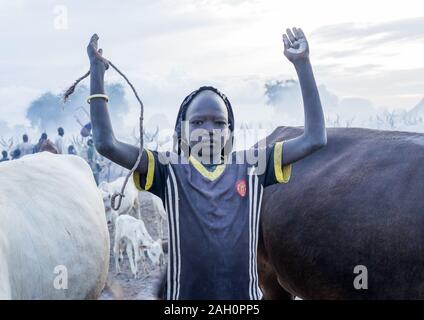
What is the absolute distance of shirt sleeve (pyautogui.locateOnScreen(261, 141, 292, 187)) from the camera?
2.80 meters

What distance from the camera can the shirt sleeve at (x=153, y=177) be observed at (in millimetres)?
2744

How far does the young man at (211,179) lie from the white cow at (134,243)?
24.5ft

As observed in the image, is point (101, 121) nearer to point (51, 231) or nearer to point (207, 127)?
point (207, 127)

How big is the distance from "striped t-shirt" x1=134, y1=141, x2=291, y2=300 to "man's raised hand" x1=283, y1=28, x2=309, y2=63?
15.8 inches

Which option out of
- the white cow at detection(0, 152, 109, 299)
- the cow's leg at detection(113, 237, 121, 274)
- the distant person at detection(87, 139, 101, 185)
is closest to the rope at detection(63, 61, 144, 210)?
the white cow at detection(0, 152, 109, 299)

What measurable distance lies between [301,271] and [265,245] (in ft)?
1.50

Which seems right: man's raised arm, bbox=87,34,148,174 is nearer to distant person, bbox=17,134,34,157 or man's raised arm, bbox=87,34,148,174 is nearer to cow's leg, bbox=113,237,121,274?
cow's leg, bbox=113,237,121,274

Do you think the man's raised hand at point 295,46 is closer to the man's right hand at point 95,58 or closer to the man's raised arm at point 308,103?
the man's raised arm at point 308,103

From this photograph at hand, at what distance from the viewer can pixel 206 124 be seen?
9.12 feet

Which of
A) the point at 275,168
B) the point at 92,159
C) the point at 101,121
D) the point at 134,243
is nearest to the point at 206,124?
the point at 275,168

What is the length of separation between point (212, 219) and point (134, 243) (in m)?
7.69

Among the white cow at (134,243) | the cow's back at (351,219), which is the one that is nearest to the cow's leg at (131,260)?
the white cow at (134,243)
